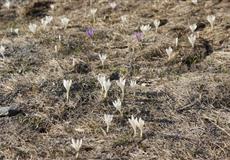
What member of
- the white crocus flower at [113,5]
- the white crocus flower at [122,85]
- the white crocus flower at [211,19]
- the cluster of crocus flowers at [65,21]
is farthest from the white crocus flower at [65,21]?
the white crocus flower at [122,85]

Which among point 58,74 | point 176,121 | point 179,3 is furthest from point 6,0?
point 176,121

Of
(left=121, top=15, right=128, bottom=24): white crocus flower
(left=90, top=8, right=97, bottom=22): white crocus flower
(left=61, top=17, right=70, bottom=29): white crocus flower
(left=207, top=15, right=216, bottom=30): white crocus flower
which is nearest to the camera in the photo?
(left=207, top=15, right=216, bottom=30): white crocus flower

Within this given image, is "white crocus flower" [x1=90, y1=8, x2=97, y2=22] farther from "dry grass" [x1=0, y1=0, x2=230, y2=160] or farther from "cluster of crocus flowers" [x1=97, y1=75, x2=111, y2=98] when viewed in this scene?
"cluster of crocus flowers" [x1=97, y1=75, x2=111, y2=98]

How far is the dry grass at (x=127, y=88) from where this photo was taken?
4906 mm

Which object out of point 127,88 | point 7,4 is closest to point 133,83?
point 127,88

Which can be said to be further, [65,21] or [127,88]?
[65,21]

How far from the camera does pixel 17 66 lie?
21.9 ft

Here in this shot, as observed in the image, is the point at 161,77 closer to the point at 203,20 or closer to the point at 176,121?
the point at 176,121

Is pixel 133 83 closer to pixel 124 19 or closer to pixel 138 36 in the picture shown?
pixel 138 36

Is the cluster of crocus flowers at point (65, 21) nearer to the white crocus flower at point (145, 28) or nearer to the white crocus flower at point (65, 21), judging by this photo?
the white crocus flower at point (65, 21)

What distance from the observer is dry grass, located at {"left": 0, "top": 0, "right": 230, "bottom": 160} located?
491 centimetres

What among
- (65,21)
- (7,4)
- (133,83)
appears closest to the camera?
(133,83)

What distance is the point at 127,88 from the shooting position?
594 centimetres

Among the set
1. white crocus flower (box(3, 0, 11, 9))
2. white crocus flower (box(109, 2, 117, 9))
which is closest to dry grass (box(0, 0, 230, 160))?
white crocus flower (box(109, 2, 117, 9))
